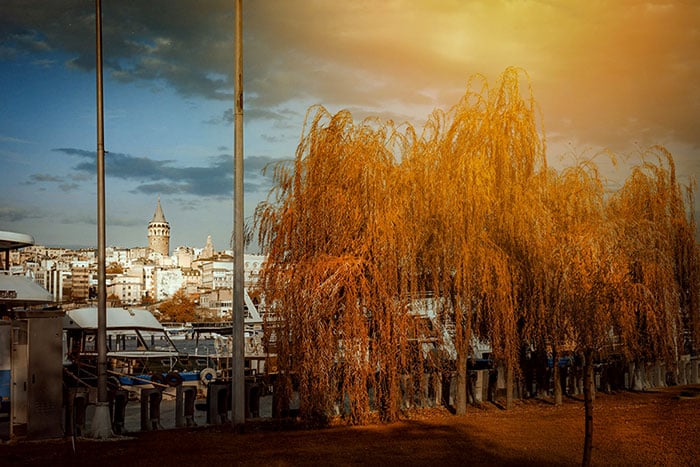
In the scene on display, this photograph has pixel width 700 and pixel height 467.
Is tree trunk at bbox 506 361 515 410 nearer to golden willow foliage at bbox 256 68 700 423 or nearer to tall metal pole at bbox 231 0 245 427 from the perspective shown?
golden willow foliage at bbox 256 68 700 423

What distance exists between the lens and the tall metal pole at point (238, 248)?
16641 mm

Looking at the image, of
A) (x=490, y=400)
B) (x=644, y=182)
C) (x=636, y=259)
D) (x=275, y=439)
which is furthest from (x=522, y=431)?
(x=644, y=182)

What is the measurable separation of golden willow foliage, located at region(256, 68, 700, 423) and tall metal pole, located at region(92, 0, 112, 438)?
3.78m

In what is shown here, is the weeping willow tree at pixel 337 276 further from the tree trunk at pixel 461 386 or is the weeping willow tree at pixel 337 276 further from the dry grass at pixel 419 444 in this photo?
the tree trunk at pixel 461 386

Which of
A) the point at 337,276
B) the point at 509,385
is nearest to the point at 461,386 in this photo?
the point at 509,385

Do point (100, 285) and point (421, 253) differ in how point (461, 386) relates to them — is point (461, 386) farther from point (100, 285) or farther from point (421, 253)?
point (100, 285)

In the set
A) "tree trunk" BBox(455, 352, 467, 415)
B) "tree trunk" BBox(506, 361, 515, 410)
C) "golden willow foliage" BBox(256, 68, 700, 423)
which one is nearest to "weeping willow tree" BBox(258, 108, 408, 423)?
"golden willow foliage" BBox(256, 68, 700, 423)

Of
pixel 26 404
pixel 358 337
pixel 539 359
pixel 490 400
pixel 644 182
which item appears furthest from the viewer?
pixel 644 182

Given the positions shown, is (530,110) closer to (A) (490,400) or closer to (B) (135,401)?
(A) (490,400)

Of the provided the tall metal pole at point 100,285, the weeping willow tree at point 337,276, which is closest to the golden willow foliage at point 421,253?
the weeping willow tree at point 337,276

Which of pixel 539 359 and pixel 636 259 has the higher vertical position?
pixel 636 259

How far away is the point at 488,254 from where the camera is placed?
806 inches

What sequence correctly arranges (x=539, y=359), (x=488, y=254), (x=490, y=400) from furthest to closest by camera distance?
1. (x=539, y=359)
2. (x=490, y=400)
3. (x=488, y=254)

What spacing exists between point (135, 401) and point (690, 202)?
23.2 metres
